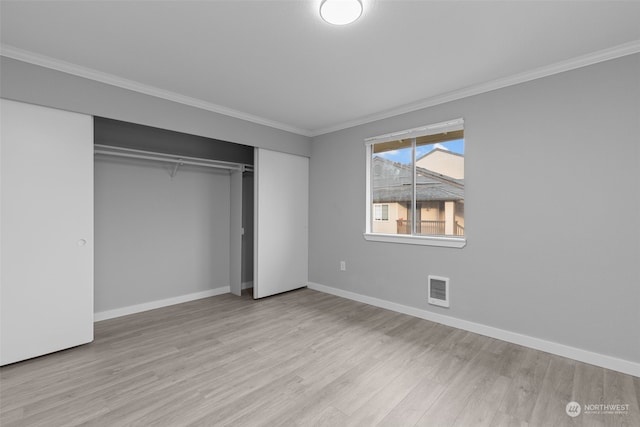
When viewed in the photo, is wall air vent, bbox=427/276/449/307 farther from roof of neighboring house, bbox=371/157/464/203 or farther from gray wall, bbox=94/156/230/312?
gray wall, bbox=94/156/230/312

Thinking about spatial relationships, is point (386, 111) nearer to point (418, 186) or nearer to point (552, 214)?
point (418, 186)

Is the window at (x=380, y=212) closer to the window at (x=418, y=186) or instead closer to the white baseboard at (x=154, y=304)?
the window at (x=418, y=186)

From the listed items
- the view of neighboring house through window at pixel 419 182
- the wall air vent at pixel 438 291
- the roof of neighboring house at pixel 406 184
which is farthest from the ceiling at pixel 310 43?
the wall air vent at pixel 438 291

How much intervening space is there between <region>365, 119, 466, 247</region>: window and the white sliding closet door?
45.1 inches

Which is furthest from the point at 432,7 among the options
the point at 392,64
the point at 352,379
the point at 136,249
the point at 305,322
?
the point at 136,249

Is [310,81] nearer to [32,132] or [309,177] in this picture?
[309,177]

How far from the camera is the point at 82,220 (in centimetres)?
261

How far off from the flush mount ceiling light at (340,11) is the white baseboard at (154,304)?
3649 mm

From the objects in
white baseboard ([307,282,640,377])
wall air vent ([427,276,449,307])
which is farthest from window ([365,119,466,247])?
white baseboard ([307,282,640,377])

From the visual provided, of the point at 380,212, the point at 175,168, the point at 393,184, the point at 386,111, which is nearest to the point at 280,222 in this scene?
the point at 380,212

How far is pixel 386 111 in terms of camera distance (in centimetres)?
363

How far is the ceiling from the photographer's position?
1.84 m

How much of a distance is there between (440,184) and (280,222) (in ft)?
7.31

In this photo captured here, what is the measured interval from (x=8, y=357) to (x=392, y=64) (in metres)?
3.88
